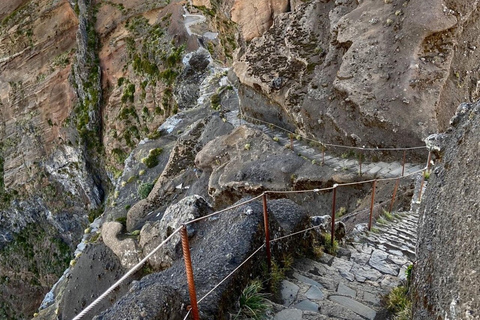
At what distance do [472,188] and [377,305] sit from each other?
2115mm

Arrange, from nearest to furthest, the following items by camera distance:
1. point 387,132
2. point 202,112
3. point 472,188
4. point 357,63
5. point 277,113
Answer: point 472,188 < point 387,132 < point 357,63 < point 277,113 < point 202,112

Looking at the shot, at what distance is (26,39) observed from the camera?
3894cm

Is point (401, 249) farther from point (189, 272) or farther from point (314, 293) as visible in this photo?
point (189, 272)

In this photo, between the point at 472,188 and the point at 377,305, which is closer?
the point at 472,188

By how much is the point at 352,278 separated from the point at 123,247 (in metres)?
7.61

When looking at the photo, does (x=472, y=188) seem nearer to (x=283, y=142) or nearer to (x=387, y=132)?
(x=387, y=132)

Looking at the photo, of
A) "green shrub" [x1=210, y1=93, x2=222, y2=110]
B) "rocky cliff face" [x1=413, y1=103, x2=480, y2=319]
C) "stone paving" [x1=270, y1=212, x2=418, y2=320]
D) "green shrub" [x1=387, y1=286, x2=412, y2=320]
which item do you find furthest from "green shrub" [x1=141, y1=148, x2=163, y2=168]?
"rocky cliff face" [x1=413, y1=103, x2=480, y2=319]

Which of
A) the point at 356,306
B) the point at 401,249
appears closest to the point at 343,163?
the point at 401,249

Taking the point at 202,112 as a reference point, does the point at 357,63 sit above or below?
above

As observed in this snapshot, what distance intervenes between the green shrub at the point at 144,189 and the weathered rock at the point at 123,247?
5518 millimetres

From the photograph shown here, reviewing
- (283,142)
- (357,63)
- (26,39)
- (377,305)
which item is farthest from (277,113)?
(26,39)

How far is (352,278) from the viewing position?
5.34 m

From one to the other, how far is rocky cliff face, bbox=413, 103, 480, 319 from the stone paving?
2.90 ft

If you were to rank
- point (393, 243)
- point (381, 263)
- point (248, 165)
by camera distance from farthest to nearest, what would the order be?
point (248, 165), point (393, 243), point (381, 263)
